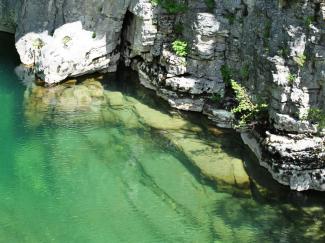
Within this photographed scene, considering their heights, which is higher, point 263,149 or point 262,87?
point 262,87

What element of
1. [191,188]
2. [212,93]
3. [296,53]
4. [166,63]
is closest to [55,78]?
[166,63]

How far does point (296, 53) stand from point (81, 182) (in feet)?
20.3

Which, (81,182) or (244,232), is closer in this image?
(244,232)

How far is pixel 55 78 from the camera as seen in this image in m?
18.3

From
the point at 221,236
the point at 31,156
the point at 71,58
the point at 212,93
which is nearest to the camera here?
the point at 221,236

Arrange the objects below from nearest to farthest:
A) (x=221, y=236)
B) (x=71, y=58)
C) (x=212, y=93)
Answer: (x=221, y=236), (x=212, y=93), (x=71, y=58)

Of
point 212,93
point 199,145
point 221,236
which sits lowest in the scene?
point 221,236

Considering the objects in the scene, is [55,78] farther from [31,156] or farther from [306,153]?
[306,153]

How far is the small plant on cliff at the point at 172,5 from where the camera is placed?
53.1 feet

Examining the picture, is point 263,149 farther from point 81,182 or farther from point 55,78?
point 55,78

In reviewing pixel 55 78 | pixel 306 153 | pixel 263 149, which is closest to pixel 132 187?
pixel 263 149

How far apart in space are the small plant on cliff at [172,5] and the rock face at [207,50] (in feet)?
0.20

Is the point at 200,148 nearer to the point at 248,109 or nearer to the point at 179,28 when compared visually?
the point at 248,109

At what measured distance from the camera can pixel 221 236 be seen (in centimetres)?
1173
